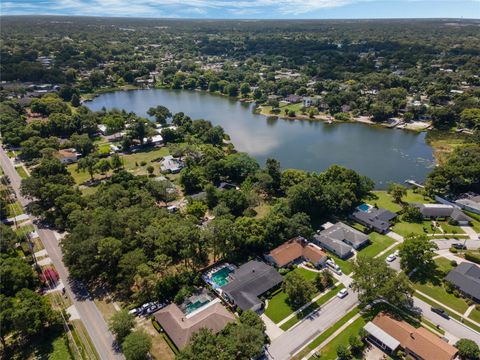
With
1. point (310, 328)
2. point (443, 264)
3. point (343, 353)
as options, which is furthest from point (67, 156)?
point (443, 264)

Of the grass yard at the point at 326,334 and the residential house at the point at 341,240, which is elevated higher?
the residential house at the point at 341,240

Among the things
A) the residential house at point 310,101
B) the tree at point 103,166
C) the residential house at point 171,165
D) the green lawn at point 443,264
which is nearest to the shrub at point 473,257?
the green lawn at point 443,264

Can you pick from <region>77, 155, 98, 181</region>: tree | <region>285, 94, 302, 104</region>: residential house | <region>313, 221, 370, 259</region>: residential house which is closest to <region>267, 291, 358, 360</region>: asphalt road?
<region>313, 221, 370, 259</region>: residential house

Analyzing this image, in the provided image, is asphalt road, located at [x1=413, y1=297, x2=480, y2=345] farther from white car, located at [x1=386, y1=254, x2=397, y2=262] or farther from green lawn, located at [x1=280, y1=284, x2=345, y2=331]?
green lawn, located at [x1=280, y1=284, x2=345, y2=331]

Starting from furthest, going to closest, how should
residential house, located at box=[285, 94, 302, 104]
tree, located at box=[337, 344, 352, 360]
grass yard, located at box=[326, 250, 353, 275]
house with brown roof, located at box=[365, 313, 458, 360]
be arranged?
residential house, located at box=[285, 94, 302, 104]
grass yard, located at box=[326, 250, 353, 275]
tree, located at box=[337, 344, 352, 360]
house with brown roof, located at box=[365, 313, 458, 360]

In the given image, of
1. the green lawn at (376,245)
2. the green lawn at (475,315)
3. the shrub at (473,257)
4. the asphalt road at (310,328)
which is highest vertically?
the shrub at (473,257)

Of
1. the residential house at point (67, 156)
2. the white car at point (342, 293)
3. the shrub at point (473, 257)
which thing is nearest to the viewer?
the white car at point (342, 293)

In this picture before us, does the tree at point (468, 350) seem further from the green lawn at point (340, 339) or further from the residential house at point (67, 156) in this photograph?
the residential house at point (67, 156)

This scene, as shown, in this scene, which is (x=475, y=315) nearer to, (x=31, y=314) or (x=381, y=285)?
(x=381, y=285)
